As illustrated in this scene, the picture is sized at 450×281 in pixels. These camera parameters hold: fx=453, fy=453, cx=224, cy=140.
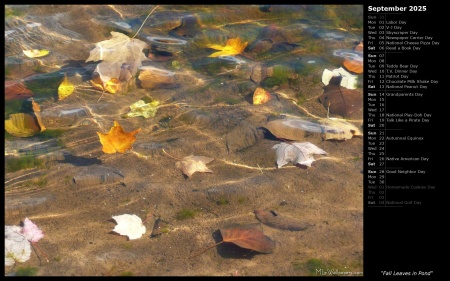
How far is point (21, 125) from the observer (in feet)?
9.09

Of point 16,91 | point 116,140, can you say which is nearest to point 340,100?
point 116,140

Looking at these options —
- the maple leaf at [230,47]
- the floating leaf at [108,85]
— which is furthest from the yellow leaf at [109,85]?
the maple leaf at [230,47]

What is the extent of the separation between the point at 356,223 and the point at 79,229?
1372 mm

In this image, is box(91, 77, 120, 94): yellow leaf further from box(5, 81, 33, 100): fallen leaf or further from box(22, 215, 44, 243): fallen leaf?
box(22, 215, 44, 243): fallen leaf

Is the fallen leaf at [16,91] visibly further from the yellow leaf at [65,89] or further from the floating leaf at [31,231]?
the floating leaf at [31,231]

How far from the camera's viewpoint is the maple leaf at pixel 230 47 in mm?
3443

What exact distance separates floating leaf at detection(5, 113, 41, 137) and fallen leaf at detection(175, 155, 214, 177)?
0.94 m

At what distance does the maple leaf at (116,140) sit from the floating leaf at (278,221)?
0.89 metres

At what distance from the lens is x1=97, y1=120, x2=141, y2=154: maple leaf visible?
8.72 feet

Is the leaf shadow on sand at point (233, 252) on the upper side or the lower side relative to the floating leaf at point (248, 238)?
lower

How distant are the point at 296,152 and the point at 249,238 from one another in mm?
675

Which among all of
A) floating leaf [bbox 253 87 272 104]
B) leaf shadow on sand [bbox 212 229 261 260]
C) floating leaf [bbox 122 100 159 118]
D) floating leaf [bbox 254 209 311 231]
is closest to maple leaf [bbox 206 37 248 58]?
floating leaf [bbox 253 87 272 104]

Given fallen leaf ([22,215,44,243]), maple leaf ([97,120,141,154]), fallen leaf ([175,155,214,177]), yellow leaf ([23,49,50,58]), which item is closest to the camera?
fallen leaf ([22,215,44,243])

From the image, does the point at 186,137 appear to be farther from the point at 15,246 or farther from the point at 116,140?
the point at 15,246
